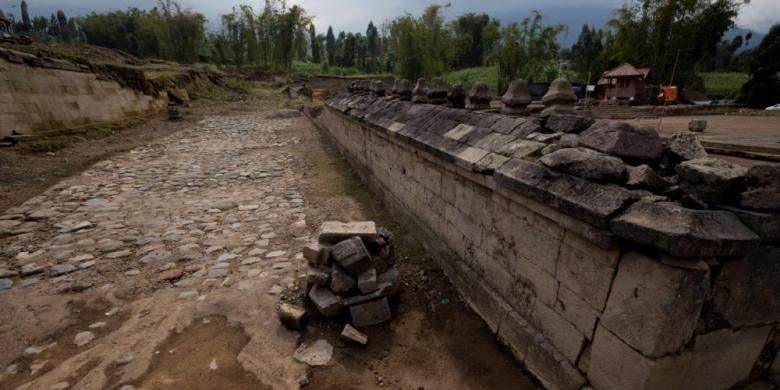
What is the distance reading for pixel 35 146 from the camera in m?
9.20

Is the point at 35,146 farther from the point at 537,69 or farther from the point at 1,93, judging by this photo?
the point at 537,69

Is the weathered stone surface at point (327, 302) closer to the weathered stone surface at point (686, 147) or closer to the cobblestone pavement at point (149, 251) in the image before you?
the cobblestone pavement at point (149, 251)

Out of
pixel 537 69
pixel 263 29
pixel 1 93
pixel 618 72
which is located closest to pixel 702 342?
pixel 1 93

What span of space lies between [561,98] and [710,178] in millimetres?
1589

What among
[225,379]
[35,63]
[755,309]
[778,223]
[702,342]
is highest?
[35,63]

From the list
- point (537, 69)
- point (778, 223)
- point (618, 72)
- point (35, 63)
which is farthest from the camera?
point (537, 69)

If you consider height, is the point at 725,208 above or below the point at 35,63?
below

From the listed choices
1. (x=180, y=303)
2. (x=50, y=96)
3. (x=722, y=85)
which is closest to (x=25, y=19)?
(x=50, y=96)

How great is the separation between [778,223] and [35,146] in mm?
13898

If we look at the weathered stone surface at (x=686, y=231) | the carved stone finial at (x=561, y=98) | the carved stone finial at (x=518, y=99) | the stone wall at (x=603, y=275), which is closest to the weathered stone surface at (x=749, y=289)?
the stone wall at (x=603, y=275)

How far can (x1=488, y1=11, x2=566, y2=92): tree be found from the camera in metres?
27.9

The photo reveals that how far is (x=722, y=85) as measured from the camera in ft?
116

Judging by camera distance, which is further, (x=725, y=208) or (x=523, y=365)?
(x=523, y=365)

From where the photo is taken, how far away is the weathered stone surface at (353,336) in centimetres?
303
